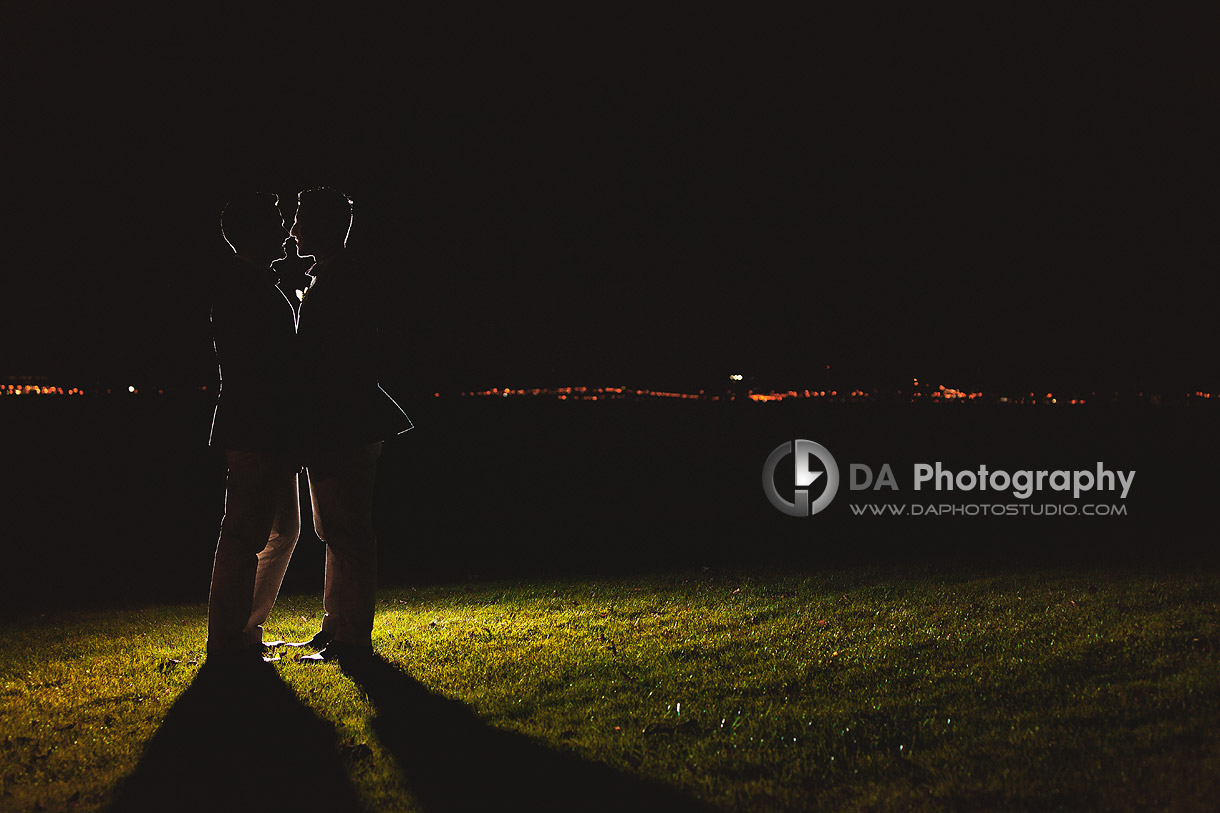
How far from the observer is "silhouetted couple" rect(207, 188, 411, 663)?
4.98 metres

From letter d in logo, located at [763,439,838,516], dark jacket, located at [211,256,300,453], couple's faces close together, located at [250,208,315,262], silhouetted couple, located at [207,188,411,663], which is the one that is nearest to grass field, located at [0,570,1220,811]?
silhouetted couple, located at [207,188,411,663]

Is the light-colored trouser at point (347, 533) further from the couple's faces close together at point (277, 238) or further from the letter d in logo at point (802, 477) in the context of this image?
the letter d in logo at point (802, 477)

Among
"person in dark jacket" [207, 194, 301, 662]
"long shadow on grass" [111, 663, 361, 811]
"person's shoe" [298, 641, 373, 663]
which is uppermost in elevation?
"person in dark jacket" [207, 194, 301, 662]

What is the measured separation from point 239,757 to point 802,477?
47.1 ft

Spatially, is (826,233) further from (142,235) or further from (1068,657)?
(1068,657)

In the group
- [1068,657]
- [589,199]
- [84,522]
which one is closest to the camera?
[1068,657]

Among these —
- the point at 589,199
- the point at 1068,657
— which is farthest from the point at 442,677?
the point at 589,199

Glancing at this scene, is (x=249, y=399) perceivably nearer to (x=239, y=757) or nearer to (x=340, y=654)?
(x=340, y=654)

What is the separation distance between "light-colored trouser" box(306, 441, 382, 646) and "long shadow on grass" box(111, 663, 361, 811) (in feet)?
1.92

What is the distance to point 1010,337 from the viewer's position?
84.5 feet

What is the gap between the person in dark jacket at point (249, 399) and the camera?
4945mm

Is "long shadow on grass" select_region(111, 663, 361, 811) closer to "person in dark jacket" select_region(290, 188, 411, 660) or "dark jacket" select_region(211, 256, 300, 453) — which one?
"person in dark jacket" select_region(290, 188, 411, 660)

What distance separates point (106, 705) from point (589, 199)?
20.8m

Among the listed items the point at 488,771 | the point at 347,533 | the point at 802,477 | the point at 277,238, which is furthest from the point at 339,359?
the point at 802,477
